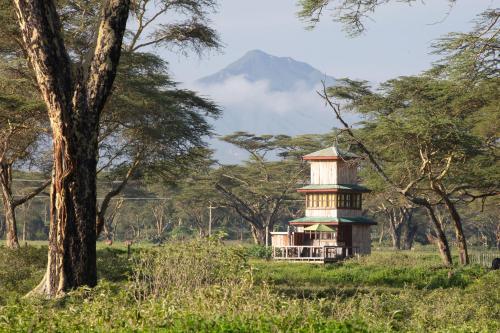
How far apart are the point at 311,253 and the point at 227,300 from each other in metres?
31.2

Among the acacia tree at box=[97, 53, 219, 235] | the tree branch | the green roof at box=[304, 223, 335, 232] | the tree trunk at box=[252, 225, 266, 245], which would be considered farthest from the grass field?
the tree trunk at box=[252, 225, 266, 245]

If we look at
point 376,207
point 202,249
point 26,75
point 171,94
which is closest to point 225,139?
point 376,207

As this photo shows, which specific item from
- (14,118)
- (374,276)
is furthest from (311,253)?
(14,118)

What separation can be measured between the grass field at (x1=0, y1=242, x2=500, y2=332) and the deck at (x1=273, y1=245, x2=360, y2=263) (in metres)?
9.33

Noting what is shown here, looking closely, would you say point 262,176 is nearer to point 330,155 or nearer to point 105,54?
point 330,155

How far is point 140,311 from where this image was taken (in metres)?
11.4

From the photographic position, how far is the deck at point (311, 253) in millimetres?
43969

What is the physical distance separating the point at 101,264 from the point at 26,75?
10.2 m

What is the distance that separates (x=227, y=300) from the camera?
1336 cm

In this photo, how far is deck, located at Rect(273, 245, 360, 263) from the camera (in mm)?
43969

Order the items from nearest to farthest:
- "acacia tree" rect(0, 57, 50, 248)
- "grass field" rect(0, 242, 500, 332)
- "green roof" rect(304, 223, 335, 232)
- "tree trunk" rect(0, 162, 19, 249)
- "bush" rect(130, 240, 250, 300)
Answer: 1. "grass field" rect(0, 242, 500, 332)
2. "bush" rect(130, 240, 250, 300)
3. "acacia tree" rect(0, 57, 50, 248)
4. "tree trunk" rect(0, 162, 19, 249)
5. "green roof" rect(304, 223, 335, 232)

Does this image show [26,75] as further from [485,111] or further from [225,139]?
[225,139]

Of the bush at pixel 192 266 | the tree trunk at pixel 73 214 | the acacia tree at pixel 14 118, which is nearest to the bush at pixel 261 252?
the acacia tree at pixel 14 118

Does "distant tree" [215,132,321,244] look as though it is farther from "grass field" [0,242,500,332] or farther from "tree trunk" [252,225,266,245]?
"grass field" [0,242,500,332]
